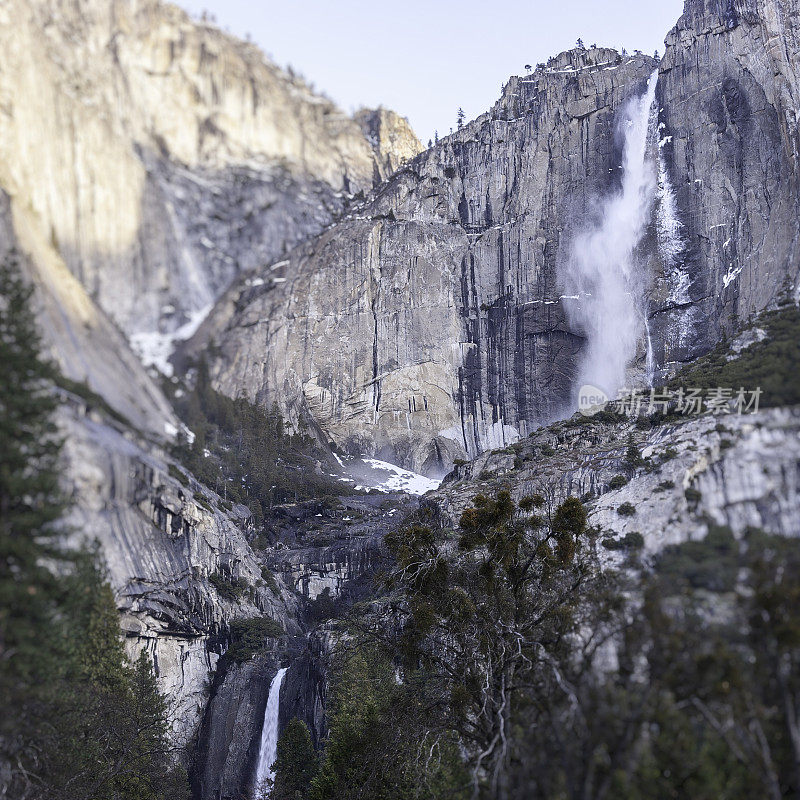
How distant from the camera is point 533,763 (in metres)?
15.6

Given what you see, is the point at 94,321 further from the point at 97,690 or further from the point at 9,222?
the point at 97,690

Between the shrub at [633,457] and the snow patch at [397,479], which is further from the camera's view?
the snow patch at [397,479]

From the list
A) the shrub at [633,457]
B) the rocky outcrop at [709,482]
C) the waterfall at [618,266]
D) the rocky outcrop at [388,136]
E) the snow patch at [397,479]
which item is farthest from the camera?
the rocky outcrop at [388,136]

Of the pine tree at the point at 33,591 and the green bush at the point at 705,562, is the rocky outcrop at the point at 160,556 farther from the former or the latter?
the green bush at the point at 705,562

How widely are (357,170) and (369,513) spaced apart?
3425 inches

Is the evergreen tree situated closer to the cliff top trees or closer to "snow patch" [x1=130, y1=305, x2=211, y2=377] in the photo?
the cliff top trees

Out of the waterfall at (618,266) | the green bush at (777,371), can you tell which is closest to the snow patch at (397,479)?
the waterfall at (618,266)

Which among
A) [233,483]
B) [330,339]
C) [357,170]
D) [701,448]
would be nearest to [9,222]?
[233,483]

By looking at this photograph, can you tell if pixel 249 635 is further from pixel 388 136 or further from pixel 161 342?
pixel 388 136

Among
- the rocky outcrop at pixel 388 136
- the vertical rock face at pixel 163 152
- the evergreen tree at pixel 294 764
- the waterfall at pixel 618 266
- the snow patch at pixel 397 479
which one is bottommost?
the evergreen tree at pixel 294 764

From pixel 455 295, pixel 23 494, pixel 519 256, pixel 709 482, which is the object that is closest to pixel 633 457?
pixel 709 482

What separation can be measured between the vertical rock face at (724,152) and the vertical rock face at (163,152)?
204 ft

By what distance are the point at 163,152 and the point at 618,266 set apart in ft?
265

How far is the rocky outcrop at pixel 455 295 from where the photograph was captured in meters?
86.3
